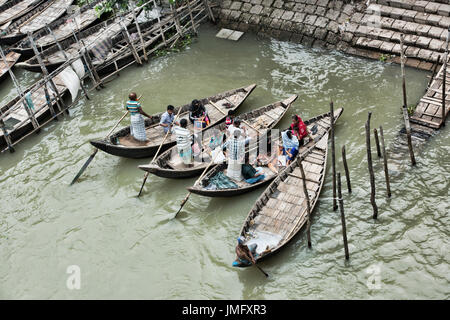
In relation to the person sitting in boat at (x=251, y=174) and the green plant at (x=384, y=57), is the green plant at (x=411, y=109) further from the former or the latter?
the person sitting in boat at (x=251, y=174)

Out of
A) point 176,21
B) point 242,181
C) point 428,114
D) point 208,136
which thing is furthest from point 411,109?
point 176,21

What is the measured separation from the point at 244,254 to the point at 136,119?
15.0 feet

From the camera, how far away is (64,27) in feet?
52.4

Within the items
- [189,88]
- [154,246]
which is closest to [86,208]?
[154,246]

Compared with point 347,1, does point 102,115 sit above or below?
below

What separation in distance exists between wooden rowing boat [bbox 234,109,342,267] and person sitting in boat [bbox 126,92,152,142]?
3539 mm

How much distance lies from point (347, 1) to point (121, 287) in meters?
11.3

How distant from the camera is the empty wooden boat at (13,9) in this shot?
16.6 meters

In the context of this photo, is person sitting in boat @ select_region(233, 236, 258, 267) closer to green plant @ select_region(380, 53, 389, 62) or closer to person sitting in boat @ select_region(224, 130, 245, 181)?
person sitting in boat @ select_region(224, 130, 245, 181)

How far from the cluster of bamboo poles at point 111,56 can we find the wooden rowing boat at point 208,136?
4.14 meters

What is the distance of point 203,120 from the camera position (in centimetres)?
1078

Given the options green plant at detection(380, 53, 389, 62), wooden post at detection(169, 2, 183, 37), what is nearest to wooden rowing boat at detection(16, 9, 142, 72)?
wooden post at detection(169, 2, 183, 37)

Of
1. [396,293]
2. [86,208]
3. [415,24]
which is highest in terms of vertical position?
[415,24]
